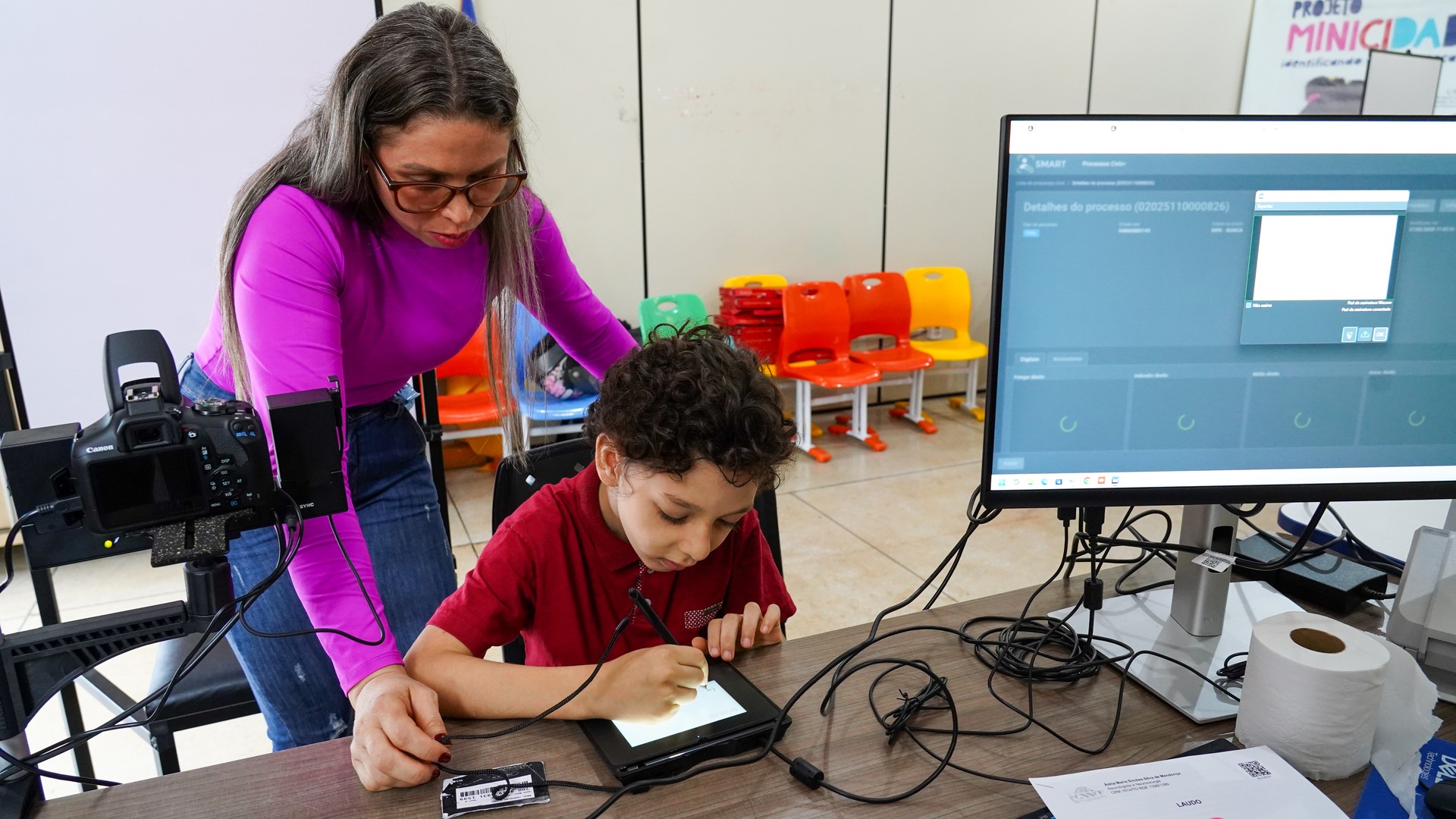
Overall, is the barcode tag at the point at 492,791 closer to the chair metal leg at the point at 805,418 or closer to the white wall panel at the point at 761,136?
the chair metal leg at the point at 805,418

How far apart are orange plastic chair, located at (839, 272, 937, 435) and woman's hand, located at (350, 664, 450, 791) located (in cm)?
361

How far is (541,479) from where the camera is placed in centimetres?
132

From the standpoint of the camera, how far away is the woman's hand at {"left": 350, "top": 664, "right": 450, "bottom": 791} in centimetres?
76

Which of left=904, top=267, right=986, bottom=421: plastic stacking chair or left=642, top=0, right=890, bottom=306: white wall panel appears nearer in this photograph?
left=642, top=0, right=890, bottom=306: white wall panel

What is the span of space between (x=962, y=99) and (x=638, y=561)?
4.14m

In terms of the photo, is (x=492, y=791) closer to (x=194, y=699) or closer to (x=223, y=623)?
A: (x=223, y=623)

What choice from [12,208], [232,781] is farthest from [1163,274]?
[12,208]

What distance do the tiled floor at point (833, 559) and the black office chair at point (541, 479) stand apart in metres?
→ 1.15

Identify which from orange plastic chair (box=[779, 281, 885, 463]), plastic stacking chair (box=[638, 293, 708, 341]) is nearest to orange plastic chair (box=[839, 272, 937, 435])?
orange plastic chair (box=[779, 281, 885, 463])

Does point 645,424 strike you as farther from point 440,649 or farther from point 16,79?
point 16,79

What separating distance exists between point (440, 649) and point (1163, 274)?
2.67ft

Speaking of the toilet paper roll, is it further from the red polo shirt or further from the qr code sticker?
the red polo shirt

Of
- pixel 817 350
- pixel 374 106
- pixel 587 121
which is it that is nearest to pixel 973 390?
pixel 817 350

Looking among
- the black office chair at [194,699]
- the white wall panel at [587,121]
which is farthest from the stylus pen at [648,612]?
the white wall panel at [587,121]
